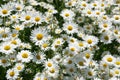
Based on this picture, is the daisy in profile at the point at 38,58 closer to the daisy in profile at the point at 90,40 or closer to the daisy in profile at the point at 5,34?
the daisy in profile at the point at 5,34

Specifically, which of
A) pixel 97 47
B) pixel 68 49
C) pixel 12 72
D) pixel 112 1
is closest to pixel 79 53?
pixel 68 49

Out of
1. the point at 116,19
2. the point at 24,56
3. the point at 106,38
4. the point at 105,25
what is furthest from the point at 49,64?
the point at 116,19

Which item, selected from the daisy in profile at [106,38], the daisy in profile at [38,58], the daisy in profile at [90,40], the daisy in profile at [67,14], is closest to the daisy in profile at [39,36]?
the daisy in profile at [38,58]

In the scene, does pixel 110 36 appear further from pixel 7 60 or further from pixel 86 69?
pixel 7 60

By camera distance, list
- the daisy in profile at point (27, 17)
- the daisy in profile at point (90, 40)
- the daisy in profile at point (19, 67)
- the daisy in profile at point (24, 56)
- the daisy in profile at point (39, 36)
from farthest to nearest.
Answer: the daisy in profile at point (27, 17) < the daisy in profile at point (90, 40) < the daisy in profile at point (39, 36) < the daisy in profile at point (24, 56) < the daisy in profile at point (19, 67)

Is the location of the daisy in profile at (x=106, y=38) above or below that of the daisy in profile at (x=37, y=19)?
below

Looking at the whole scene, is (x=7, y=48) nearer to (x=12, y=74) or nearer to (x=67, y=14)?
(x=12, y=74)
